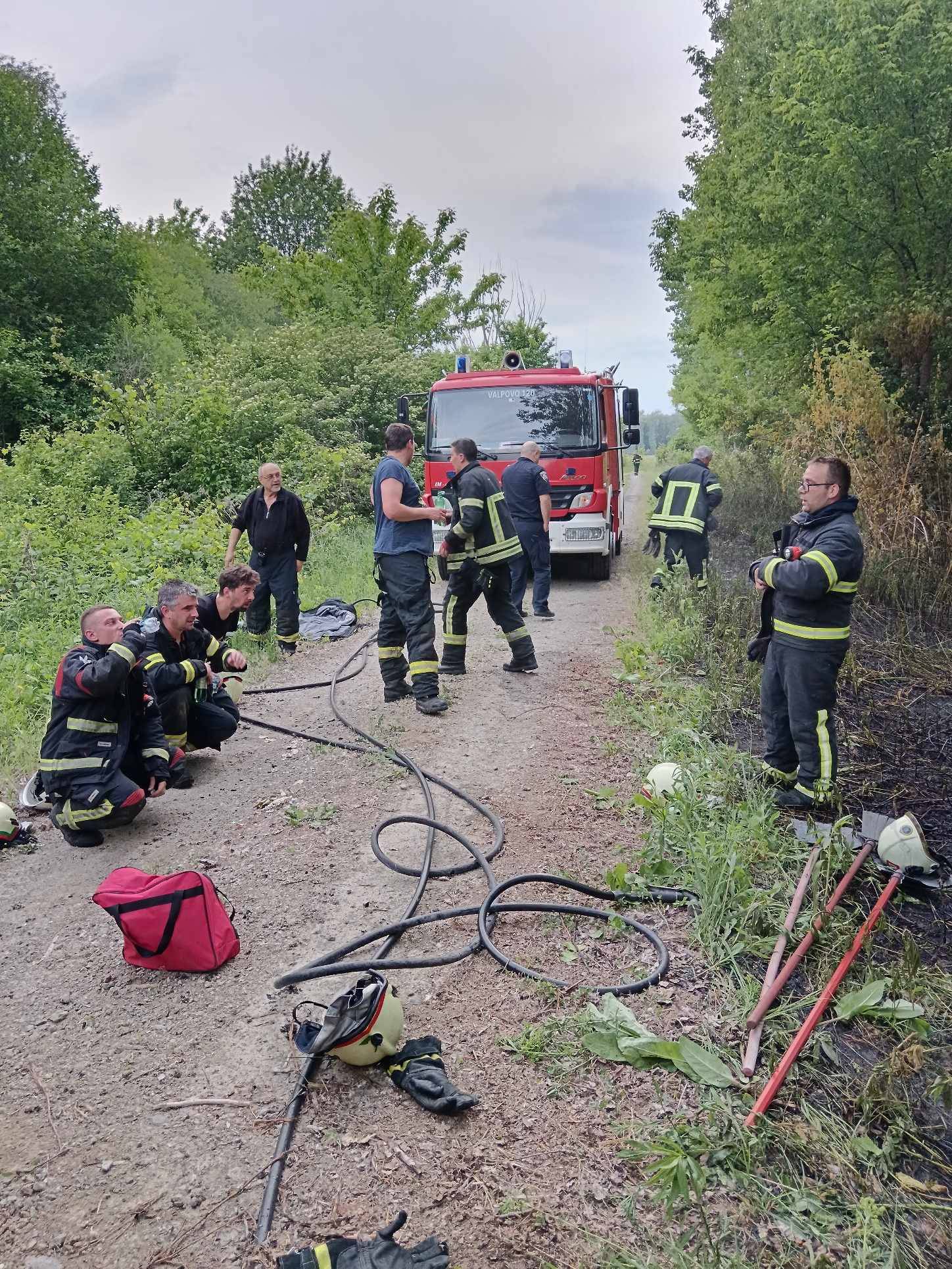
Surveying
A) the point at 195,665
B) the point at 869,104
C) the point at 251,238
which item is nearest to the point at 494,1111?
the point at 195,665

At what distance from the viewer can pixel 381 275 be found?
76.4 feet

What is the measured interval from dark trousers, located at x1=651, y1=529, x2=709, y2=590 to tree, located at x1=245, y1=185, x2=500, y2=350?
15.1 m

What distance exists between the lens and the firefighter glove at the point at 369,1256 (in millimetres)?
2033

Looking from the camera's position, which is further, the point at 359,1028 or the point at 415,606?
the point at 415,606

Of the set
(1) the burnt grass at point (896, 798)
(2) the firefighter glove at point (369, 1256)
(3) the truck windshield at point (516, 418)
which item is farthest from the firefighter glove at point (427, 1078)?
(3) the truck windshield at point (516, 418)

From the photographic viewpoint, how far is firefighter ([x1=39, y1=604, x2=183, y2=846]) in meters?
4.18

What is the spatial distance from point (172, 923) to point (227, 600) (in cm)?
276

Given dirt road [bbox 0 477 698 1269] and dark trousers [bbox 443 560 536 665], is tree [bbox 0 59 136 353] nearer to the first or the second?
dark trousers [bbox 443 560 536 665]

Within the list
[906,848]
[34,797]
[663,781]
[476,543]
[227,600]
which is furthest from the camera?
[476,543]

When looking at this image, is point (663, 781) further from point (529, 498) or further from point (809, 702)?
point (529, 498)

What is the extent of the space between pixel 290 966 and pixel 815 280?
13.3 m

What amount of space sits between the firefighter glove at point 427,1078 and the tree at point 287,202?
Result: 151 feet

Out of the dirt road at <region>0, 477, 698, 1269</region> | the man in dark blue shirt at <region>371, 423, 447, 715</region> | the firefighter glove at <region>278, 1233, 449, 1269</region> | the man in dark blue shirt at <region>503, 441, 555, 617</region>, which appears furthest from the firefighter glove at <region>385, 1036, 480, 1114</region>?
the man in dark blue shirt at <region>503, 441, 555, 617</region>

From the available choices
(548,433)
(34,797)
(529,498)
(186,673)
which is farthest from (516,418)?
(34,797)
